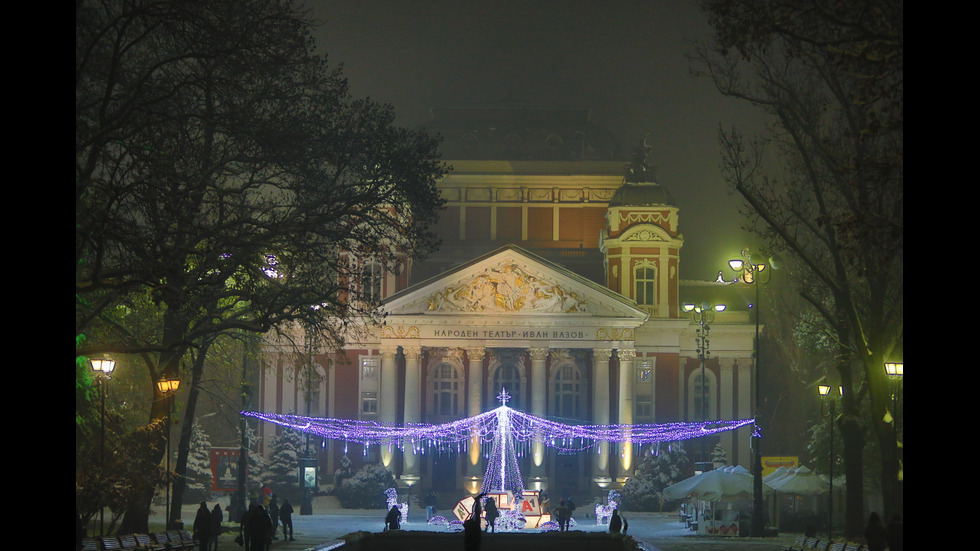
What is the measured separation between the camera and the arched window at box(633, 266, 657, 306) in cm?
7344

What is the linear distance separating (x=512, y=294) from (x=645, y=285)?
26.3 feet

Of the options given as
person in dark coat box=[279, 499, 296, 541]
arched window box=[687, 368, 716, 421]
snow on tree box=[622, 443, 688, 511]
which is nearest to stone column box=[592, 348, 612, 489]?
snow on tree box=[622, 443, 688, 511]

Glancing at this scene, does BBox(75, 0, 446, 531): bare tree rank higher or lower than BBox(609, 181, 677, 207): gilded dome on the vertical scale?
lower

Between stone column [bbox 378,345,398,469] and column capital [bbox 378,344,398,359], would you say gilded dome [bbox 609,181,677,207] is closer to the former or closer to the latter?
column capital [bbox 378,344,398,359]

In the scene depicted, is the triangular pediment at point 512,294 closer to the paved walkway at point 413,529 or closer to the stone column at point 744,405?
the stone column at point 744,405

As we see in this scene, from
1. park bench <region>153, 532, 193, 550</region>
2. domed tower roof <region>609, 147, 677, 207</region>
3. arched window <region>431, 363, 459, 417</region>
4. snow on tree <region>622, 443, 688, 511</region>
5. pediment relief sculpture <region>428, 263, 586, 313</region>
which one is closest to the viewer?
park bench <region>153, 532, 193, 550</region>

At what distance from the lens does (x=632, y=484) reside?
2506 inches

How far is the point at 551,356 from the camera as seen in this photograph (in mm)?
71812

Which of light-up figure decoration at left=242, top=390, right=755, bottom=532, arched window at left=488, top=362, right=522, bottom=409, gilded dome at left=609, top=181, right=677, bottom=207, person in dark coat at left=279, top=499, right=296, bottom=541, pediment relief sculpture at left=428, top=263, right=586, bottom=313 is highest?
gilded dome at left=609, top=181, right=677, bottom=207

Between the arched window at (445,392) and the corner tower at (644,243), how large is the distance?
9709 millimetres

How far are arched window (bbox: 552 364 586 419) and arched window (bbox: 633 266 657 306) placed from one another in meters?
5.10

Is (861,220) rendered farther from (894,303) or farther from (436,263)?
(436,263)

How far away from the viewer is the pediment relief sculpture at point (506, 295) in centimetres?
6975
